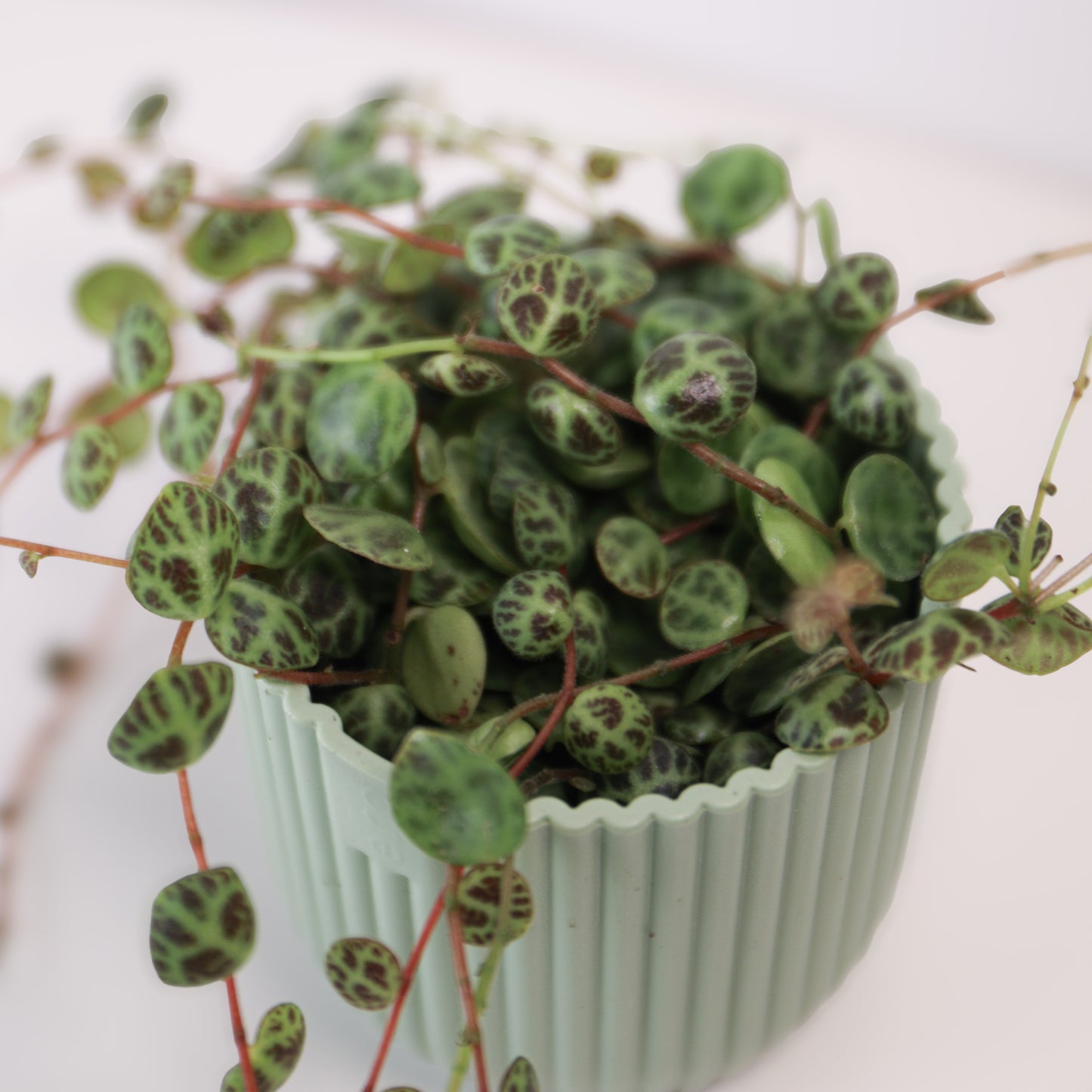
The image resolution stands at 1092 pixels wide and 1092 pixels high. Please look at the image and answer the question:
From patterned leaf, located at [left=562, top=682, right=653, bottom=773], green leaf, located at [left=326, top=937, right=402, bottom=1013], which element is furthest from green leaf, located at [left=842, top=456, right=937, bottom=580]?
green leaf, located at [left=326, top=937, right=402, bottom=1013]

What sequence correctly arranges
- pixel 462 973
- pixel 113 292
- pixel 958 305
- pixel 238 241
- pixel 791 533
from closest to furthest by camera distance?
pixel 462 973, pixel 791 533, pixel 958 305, pixel 238 241, pixel 113 292

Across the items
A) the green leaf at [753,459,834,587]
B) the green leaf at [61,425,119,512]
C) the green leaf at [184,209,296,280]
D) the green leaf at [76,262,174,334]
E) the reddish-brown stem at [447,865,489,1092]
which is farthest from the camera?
the green leaf at [76,262,174,334]

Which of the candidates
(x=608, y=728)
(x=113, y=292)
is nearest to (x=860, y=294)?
(x=608, y=728)

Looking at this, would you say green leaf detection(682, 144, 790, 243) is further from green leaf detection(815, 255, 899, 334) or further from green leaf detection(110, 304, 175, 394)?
green leaf detection(110, 304, 175, 394)

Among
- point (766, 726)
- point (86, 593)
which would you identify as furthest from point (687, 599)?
point (86, 593)

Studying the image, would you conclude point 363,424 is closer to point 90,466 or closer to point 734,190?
point 90,466

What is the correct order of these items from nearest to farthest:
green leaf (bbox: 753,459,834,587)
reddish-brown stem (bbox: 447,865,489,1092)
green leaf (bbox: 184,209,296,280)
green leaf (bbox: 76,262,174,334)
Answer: reddish-brown stem (bbox: 447,865,489,1092), green leaf (bbox: 753,459,834,587), green leaf (bbox: 184,209,296,280), green leaf (bbox: 76,262,174,334)
